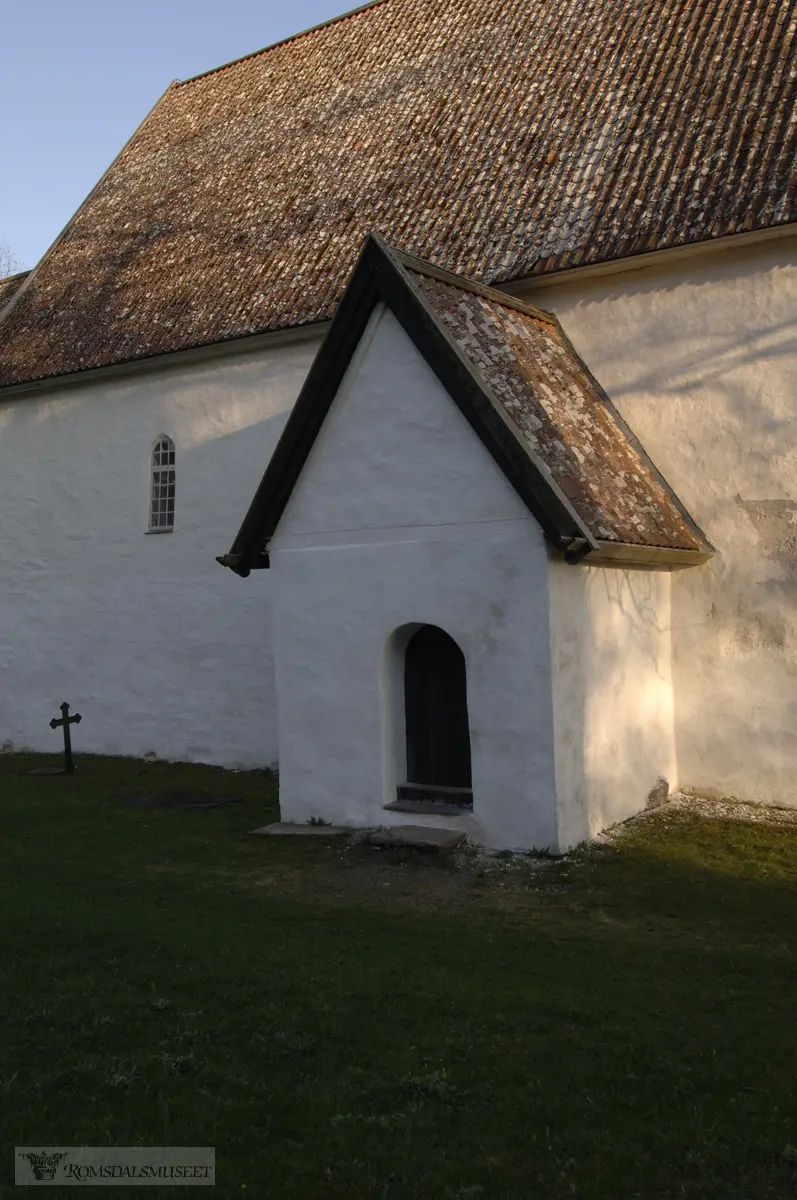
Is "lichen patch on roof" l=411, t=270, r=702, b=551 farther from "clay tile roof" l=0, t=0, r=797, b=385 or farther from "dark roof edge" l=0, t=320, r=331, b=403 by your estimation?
"dark roof edge" l=0, t=320, r=331, b=403

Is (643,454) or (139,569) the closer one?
(643,454)

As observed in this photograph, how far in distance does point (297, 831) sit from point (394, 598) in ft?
8.48

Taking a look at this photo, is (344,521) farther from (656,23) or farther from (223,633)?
(656,23)

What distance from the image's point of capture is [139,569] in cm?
1688

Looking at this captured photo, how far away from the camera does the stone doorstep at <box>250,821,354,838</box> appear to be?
Answer: 35.3 feet

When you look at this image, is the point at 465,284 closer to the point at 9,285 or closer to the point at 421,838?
the point at 421,838

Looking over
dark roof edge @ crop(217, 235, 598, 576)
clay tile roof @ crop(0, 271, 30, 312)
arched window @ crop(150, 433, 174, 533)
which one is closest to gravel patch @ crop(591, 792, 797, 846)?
dark roof edge @ crop(217, 235, 598, 576)

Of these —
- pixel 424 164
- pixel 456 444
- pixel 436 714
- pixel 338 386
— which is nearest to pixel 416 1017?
pixel 436 714

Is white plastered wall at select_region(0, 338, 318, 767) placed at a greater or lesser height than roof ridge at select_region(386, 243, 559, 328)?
lesser

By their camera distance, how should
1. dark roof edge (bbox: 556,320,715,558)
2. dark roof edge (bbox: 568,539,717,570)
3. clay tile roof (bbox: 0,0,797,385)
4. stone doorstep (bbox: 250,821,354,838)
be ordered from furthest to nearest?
clay tile roof (bbox: 0,0,797,385), dark roof edge (bbox: 556,320,715,558), stone doorstep (bbox: 250,821,354,838), dark roof edge (bbox: 568,539,717,570)

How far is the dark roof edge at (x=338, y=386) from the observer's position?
9547mm

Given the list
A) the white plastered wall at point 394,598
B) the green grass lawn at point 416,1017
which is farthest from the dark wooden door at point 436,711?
the green grass lawn at point 416,1017

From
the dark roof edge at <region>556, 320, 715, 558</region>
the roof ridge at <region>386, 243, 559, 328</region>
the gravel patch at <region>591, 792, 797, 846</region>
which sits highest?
the roof ridge at <region>386, 243, 559, 328</region>

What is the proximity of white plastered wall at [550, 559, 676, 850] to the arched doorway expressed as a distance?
1267mm
